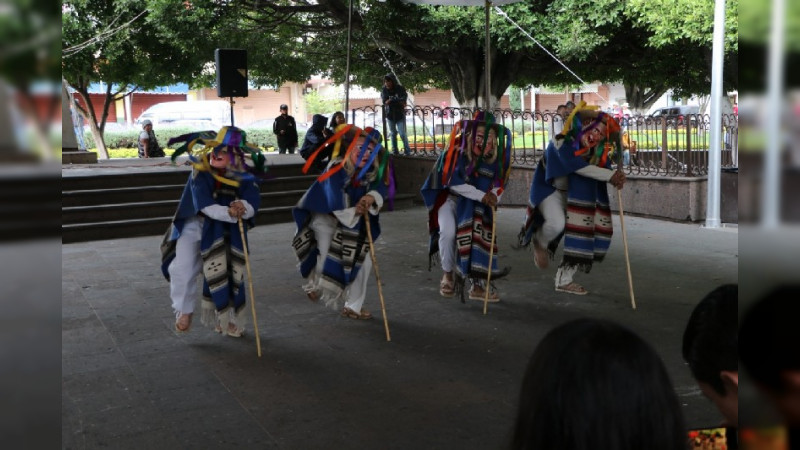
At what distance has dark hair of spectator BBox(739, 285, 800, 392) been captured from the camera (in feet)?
2.40

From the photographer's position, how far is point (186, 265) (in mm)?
5910

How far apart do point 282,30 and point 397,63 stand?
2952mm

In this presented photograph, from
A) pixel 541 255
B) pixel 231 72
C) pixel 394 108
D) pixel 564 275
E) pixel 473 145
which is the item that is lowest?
pixel 564 275

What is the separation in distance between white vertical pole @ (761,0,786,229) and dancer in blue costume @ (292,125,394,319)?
558 centimetres

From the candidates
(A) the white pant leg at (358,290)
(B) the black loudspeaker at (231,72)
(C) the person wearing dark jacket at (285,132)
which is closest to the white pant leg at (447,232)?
(A) the white pant leg at (358,290)

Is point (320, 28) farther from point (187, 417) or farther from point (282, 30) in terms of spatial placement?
point (187, 417)

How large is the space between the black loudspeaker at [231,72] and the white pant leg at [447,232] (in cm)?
707

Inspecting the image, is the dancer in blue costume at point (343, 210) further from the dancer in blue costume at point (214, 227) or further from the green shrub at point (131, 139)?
the green shrub at point (131, 139)

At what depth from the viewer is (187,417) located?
14.7 ft

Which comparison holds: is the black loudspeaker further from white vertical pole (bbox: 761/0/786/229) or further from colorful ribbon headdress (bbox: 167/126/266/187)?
white vertical pole (bbox: 761/0/786/229)

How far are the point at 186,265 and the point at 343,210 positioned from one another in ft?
4.05

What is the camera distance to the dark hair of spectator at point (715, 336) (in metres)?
1.50

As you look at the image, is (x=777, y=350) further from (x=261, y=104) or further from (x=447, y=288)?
(x=261, y=104)

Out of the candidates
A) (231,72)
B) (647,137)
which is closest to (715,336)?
(647,137)
